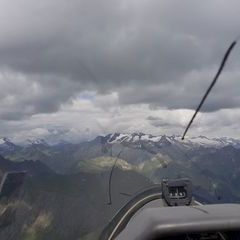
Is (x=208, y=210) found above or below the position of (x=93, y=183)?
below

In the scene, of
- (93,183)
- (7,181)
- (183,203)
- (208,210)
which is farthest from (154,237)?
(93,183)

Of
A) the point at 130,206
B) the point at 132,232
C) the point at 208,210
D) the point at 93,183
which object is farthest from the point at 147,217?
the point at 93,183

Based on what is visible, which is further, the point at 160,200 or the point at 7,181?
the point at 7,181

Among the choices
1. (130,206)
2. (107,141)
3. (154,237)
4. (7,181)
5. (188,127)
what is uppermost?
(107,141)

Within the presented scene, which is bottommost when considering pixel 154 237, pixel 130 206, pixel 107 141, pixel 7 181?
pixel 154 237

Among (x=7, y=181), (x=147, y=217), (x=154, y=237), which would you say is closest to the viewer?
(x=154, y=237)

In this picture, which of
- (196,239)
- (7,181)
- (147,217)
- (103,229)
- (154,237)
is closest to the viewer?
(154,237)

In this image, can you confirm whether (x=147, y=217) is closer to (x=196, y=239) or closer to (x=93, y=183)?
(x=196, y=239)

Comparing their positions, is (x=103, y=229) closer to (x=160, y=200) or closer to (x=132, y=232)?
(x=160, y=200)

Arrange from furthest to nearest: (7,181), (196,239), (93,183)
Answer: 1. (93,183)
2. (7,181)
3. (196,239)
